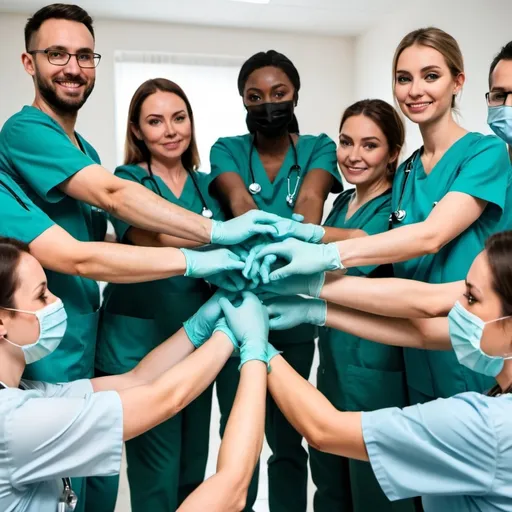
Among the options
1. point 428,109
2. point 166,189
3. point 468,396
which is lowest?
point 468,396

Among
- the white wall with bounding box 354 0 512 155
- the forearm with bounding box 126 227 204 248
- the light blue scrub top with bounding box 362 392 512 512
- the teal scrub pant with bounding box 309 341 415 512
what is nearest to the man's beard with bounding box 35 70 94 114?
the forearm with bounding box 126 227 204 248

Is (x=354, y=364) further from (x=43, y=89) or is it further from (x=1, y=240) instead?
(x=43, y=89)

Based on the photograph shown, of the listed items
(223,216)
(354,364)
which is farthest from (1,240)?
(354,364)

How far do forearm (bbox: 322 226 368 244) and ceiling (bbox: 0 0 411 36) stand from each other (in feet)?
11.7

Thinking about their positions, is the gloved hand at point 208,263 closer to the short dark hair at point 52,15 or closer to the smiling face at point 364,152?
the smiling face at point 364,152

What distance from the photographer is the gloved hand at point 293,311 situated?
164 cm

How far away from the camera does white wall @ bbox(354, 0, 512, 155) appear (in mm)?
3783

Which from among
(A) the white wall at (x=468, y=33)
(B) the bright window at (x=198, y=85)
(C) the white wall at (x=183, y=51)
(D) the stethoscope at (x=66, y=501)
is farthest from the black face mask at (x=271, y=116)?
(C) the white wall at (x=183, y=51)

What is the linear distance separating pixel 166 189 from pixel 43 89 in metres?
0.49

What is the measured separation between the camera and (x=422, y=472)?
3.76ft

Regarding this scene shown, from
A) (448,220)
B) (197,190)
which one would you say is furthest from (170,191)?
(448,220)

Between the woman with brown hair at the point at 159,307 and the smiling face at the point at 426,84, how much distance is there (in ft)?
2.43

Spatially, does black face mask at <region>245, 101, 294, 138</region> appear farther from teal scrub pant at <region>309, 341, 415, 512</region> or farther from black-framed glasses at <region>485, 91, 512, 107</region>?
teal scrub pant at <region>309, 341, 415, 512</region>

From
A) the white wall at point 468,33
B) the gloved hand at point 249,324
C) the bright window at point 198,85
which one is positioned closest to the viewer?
the gloved hand at point 249,324
